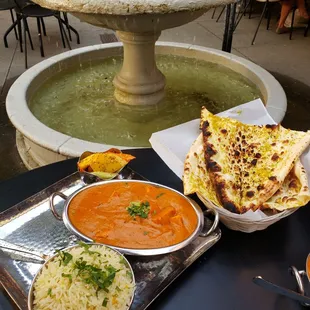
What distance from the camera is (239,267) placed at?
109 cm

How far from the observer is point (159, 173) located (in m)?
1.49

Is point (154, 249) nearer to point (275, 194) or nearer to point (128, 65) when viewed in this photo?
point (275, 194)

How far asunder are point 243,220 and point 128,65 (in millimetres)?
2337

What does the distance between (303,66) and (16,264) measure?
5.12 m

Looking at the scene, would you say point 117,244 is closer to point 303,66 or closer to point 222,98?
point 222,98

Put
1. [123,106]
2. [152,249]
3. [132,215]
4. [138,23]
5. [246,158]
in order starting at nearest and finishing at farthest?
[152,249], [132,215], [246,158], [138,23], [123,106]

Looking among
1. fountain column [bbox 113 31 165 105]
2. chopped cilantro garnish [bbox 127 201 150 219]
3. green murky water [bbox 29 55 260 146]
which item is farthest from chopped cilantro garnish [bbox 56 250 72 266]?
fountain column [bbox 113 31 165 105]

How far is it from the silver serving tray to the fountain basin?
1.08 metres

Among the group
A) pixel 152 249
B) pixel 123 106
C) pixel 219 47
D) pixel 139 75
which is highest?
pixel 152 249

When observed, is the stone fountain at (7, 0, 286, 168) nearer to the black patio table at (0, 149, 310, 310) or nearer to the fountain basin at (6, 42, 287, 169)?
the fountain basin at (6, 42, 287, 169)

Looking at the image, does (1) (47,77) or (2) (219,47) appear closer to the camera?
(1) (47,77)

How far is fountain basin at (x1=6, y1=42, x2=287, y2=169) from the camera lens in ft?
7.90

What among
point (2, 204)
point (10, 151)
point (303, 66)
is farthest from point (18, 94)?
point (303, 66)

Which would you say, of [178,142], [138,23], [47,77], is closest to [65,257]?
[178,142]
